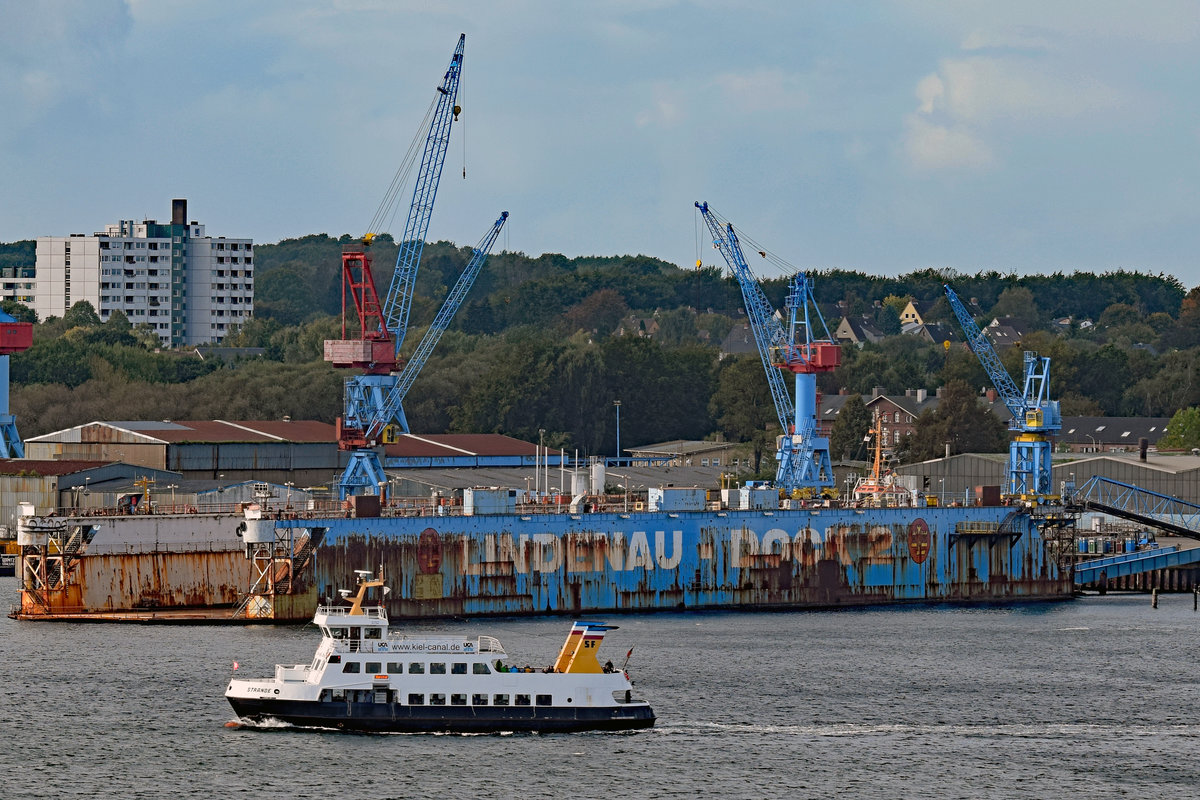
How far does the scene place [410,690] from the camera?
79.1m

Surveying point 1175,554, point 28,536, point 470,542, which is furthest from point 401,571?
point 1175,554

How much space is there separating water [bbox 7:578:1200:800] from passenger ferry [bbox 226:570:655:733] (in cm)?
75

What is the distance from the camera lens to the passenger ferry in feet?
259

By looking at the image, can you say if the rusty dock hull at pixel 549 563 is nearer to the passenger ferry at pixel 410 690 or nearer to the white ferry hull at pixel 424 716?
the white ferry hull at pixel 424 716

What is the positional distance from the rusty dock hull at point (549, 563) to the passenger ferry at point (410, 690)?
3383cm

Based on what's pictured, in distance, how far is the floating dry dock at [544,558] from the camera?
113750 millimetres

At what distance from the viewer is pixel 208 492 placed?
473 ft

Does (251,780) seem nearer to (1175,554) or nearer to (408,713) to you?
(408,713)

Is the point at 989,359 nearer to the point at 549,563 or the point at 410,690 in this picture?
the point at 549,563

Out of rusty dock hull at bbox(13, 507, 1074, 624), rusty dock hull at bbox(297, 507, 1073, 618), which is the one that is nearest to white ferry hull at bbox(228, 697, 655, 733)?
rusty dock hull at bbox(13, 507, 1074, 624)

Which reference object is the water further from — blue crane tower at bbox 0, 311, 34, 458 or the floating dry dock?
blue crane tower at bbox 0, 311, 34, 458

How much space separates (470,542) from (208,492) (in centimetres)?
3334

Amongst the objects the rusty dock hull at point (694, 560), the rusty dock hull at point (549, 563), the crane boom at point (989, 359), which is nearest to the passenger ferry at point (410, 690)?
the rusty dock hull at point (549, 563)

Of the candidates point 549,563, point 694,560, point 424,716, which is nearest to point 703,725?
point 424,716
